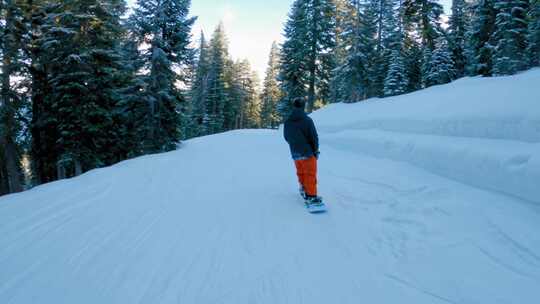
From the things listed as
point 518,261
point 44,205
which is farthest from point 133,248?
point 518,261

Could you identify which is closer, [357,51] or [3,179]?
[3,179]

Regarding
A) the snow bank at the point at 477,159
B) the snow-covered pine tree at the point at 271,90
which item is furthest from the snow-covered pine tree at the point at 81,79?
the snow-covered pine tree at the point at 271,90

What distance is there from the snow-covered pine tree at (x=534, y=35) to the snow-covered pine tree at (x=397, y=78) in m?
9.33

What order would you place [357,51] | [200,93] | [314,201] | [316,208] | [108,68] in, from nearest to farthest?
[316,208], [314,201], [108,68], [357,51], [200,93]

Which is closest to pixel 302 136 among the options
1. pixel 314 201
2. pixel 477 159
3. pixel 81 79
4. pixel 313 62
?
pixel 314 201

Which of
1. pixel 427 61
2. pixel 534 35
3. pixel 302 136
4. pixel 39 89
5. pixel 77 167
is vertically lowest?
pixel 77 167

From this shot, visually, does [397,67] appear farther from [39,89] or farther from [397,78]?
[39,89]

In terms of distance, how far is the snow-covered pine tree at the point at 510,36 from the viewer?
62.8 ft

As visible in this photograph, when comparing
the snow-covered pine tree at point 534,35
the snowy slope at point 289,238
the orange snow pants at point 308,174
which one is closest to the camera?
the snowy slope at point 289,238

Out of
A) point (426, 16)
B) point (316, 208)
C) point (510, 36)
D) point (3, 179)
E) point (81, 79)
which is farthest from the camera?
point (426, 16)

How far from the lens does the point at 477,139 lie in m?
6.57

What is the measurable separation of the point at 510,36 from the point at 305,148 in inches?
870

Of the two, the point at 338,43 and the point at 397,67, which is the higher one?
the point at 338,43

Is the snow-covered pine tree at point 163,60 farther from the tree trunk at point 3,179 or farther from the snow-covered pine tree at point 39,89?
the tree trunk at point 3,179
